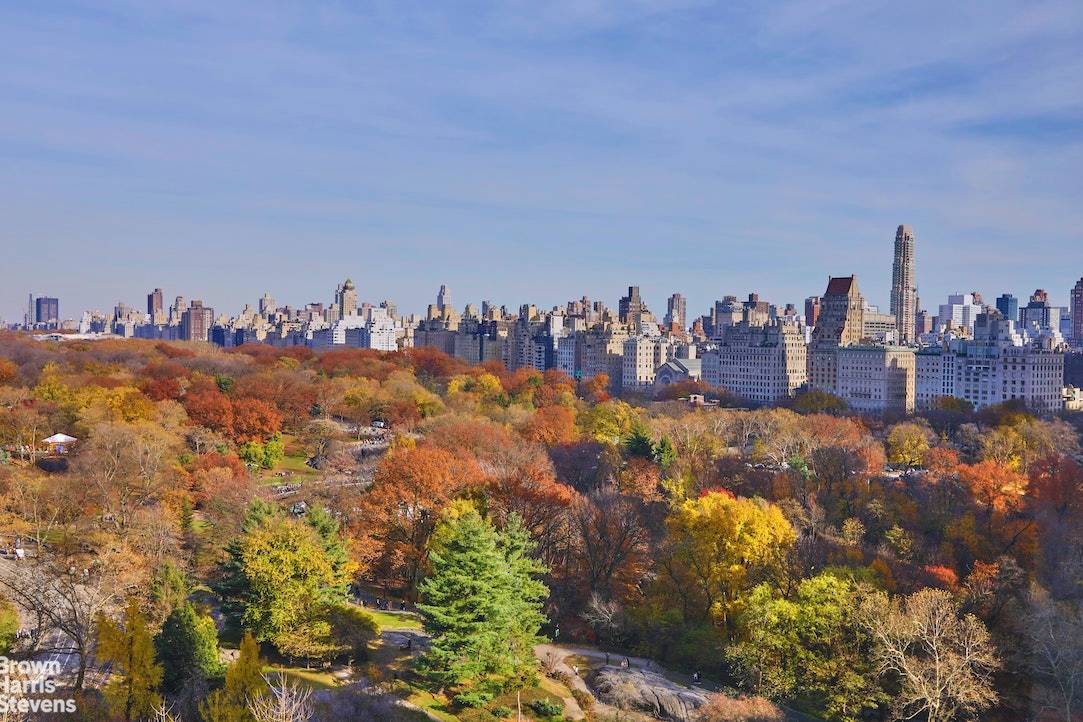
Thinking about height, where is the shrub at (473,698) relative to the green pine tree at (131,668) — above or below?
below

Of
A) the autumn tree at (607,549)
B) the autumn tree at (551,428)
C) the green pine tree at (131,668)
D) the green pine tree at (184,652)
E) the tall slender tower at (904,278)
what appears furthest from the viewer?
the tall slender tower at (904,278)

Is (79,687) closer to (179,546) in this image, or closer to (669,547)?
(179,546)

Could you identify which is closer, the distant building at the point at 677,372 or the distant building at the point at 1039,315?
the distant building at the point at 677,372

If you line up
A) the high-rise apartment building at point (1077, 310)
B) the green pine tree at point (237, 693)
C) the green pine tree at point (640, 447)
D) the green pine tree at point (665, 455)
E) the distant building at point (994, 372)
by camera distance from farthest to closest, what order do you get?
the high-rise apartment building at point (1077, 310), the distant building at point (994, 372), the green pine tree at point (640, 447), the green pine tree at point (665, 455), the green pine tree at point (237, 693)

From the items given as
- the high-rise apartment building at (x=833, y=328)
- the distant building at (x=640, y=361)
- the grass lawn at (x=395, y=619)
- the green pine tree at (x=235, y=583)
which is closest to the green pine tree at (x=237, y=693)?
the green pine tree at (x=235, y=583)

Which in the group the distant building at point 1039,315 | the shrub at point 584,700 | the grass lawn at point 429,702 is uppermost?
the distant building at point 1039,315

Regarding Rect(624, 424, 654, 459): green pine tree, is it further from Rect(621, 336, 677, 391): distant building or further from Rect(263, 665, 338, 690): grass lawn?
Rect(621, 336, 677, 391): distant building

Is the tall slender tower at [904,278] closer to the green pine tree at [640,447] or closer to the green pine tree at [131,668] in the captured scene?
the green pine tree at [640,447]

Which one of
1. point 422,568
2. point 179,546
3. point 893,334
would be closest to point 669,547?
point 422,568
